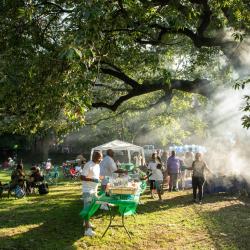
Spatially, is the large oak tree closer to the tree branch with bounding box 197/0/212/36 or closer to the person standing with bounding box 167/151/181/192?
the tree branch with bounding box 197/0/212/36

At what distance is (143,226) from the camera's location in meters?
10.3

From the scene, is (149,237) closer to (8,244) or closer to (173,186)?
(8,244)

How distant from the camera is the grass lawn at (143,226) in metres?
8.64

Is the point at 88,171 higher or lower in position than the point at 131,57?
lower

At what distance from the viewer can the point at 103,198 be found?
9.03 m

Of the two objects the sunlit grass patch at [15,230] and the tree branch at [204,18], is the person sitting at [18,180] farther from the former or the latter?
the tree branch at [204,18]

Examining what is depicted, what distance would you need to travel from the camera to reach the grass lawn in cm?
864

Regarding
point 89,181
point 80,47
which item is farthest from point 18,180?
point 80,47

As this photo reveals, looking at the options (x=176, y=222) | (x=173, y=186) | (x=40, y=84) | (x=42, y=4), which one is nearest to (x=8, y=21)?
(x=42, y=4)

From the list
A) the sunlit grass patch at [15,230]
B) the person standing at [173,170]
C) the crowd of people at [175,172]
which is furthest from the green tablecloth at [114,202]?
the person standing at [173,170]

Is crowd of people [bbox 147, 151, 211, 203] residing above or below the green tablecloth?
above

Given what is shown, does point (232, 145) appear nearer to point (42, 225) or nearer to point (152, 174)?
point (152, 174)

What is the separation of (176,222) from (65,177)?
1797cm

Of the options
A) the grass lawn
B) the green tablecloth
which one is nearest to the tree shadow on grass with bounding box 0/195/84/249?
the grass lawn
